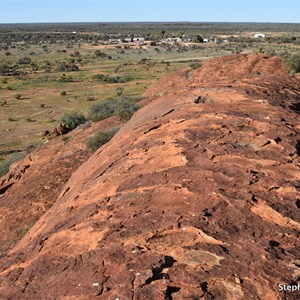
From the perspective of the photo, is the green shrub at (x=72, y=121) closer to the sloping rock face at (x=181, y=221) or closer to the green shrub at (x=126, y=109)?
the green shrub at (x=126, y=109)

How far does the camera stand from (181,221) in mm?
5977

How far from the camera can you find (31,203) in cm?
1155

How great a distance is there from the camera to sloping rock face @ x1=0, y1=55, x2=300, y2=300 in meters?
4.94

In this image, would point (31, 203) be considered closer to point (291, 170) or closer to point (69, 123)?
point (291, 170)

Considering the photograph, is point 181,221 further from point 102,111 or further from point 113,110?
point 102,111

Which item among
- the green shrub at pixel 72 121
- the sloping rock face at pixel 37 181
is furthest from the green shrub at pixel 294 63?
the green shrub at pixel 72 121

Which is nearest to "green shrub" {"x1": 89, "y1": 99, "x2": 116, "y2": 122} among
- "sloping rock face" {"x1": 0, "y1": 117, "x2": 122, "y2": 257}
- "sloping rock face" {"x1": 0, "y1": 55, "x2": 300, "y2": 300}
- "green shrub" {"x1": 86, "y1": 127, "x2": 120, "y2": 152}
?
"sloping rock face" {"x1": 0, "y1": 117, "x2": 122, "y2": 257}

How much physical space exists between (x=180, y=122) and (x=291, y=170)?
3.14 metres

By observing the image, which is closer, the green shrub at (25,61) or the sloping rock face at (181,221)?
the sloping rock face at (181,221)

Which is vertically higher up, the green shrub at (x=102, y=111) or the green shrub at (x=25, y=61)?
the green shrub at (x=102, y=111)

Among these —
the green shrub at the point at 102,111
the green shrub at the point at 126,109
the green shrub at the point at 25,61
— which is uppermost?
the green shrub at the point at 126,109

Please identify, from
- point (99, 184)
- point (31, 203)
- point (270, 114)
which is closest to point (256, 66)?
point (270, 114)

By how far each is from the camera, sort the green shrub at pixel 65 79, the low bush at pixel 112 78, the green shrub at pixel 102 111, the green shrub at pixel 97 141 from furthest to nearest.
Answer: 1. the green shrub at pixel 65 79
2. the low bush at pixel 112 78
3. the green shrub at pixel 102 111
4. the green shrub at pixel 97 141

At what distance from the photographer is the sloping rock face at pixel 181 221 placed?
4.94 m
